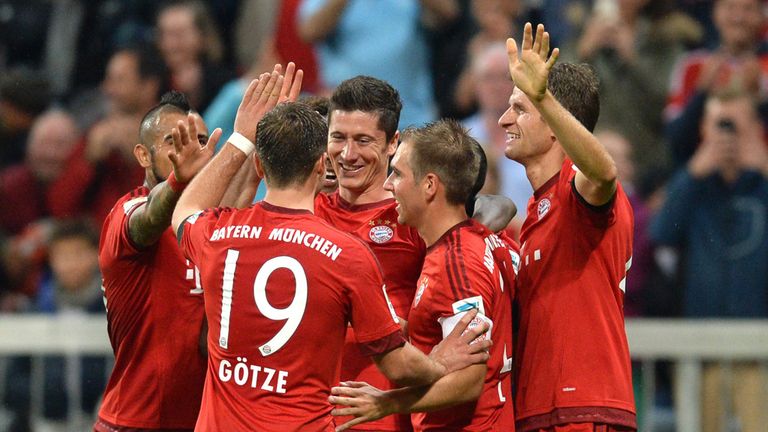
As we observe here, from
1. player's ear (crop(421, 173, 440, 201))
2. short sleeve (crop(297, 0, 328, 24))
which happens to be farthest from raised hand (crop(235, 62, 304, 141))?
short sleeve (crop(297, 0, 328, 24))

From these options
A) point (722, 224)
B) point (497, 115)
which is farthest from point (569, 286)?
point (497, 115)

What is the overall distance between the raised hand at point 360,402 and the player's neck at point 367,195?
1092 millimetres

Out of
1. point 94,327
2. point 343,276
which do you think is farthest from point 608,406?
point 94,327

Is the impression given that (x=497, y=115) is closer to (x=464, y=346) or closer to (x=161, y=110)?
(x=161, y=110)

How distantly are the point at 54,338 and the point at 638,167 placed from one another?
4.68 meters

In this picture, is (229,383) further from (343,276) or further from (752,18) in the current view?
(752,18)

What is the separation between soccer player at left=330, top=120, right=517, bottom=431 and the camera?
5391mm

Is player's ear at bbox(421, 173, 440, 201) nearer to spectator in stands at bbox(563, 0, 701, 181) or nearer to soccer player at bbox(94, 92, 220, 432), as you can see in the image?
soccer player at bbox(94, 92, 220, 432)

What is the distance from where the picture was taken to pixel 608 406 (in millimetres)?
5602

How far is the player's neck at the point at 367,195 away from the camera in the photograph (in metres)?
6.19

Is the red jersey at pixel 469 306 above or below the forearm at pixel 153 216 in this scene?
below

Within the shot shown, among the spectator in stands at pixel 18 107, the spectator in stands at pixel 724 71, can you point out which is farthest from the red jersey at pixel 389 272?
the spectator in stands at pixel 18 107

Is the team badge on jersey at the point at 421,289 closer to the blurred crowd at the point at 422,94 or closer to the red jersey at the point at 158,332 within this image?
the red jersey at the point at 158,332

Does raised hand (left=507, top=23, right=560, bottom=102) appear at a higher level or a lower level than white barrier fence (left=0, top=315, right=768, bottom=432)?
higher
